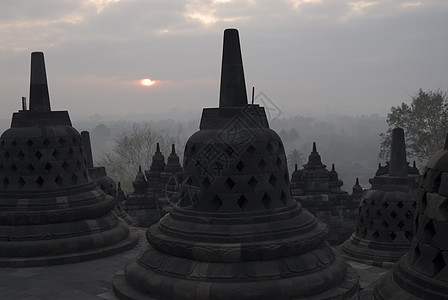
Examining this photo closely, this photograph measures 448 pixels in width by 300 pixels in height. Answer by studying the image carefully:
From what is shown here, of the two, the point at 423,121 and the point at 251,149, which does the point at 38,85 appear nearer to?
the point at 251,149

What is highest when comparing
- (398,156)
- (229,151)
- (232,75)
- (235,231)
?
(232,75)

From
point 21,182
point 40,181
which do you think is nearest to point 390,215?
point 40,181

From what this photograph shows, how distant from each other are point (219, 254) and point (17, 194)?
644 cm

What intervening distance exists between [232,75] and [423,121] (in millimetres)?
37762

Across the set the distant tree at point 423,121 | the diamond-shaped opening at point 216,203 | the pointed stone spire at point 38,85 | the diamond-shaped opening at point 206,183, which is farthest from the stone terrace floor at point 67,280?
the distant tree at point 423,121

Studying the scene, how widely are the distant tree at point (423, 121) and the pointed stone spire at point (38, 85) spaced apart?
3377cm

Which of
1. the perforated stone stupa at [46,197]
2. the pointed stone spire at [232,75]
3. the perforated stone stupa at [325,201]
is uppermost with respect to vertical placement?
the pointed stone spire at [232,75]

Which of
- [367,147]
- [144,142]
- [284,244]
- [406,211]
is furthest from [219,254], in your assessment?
[367,147]

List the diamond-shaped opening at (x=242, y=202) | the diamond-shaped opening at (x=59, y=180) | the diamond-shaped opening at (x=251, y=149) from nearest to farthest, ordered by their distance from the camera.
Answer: the diamond-shaped opening at (x=242, y=202) < the diamond-shaped opening at (x=251, y=149) < the diamond-shaped opening at (x=59, y=180)

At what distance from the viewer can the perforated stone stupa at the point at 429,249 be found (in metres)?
4.59

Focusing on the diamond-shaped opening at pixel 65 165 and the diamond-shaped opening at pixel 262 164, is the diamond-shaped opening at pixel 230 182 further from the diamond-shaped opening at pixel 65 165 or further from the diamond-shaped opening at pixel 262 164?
the diamond-shaped opening at pixel 65 165

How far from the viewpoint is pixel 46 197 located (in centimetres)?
1125

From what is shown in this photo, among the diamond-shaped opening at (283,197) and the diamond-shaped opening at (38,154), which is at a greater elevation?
the diamond-shaped opening at (38,154)

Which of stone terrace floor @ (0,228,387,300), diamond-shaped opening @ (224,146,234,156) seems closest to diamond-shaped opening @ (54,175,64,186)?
stone terrace floor @ (0,228,387,300)
